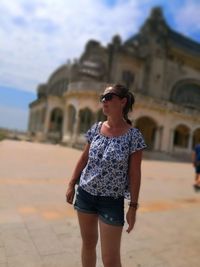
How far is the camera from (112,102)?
3.19 m

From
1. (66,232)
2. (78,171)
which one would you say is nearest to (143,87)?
(66,232)

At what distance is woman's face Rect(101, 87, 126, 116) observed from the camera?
3168 mm

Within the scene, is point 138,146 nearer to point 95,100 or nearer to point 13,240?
point 13,240

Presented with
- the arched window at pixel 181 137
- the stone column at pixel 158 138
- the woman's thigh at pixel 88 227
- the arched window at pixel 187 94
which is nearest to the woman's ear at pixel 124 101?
the woman's thigh at pixel 88 227

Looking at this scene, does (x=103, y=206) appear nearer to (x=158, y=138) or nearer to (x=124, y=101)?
(x=124, y=101)

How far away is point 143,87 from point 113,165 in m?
39.3

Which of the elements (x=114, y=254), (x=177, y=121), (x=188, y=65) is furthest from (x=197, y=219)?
(x=188, y=65)

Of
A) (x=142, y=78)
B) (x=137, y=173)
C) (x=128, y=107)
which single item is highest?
(x=142, y=78)

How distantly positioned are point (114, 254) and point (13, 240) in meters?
2.26

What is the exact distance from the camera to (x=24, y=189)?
28.1 feet

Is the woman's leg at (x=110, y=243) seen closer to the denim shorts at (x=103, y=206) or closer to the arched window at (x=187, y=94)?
the denim shorts at (x=103, y=206)

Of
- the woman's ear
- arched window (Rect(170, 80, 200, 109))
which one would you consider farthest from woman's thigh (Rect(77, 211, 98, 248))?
arched window (Rect(170, 80, 200, 109))

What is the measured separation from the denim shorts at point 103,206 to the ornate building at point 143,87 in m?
29.7

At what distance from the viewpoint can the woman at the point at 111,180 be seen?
302 cm
